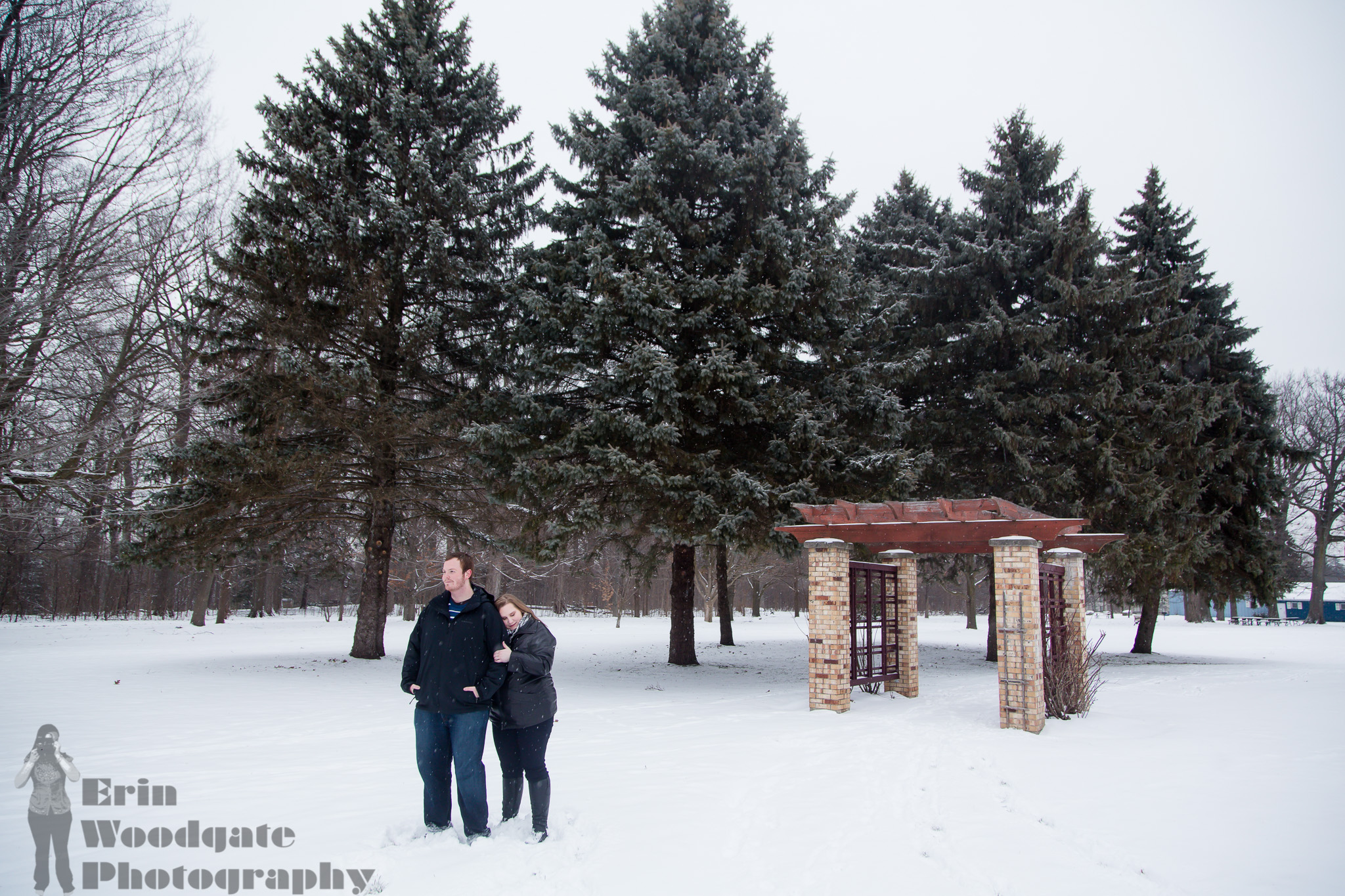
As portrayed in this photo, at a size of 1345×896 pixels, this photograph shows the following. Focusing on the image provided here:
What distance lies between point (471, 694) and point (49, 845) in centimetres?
231

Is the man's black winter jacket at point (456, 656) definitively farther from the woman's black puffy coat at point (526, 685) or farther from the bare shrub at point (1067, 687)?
the bare shrub at point (1067, 687)

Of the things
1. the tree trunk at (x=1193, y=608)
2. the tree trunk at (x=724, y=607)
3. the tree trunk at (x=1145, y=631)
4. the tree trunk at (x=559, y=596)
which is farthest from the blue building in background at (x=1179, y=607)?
the tree trunk at (x=724, y=607)

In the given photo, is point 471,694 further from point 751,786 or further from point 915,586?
point 915,586

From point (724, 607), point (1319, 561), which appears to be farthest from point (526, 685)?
point (1319, 561)

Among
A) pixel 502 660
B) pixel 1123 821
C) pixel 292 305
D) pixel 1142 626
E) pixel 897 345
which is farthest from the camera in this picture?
pixel 1142 626

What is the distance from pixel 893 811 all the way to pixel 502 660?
3.06 m

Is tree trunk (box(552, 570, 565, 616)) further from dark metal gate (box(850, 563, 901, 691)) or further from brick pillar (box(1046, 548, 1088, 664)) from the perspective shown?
brick pillar (box(1046, 548, 1088, 664))

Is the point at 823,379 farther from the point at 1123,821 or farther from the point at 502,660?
the point at 502,660

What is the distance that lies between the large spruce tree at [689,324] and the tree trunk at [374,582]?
3578mm

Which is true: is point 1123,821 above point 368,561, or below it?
below

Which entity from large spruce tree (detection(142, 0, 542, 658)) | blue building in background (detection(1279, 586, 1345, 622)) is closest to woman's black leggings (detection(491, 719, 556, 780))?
large spruce tree (detection(142, 0, 542, 658))

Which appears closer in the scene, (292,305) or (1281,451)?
(292,305)

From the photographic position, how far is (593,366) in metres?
14.2

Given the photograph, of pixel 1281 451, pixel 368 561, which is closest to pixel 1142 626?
pixel 1281 451
